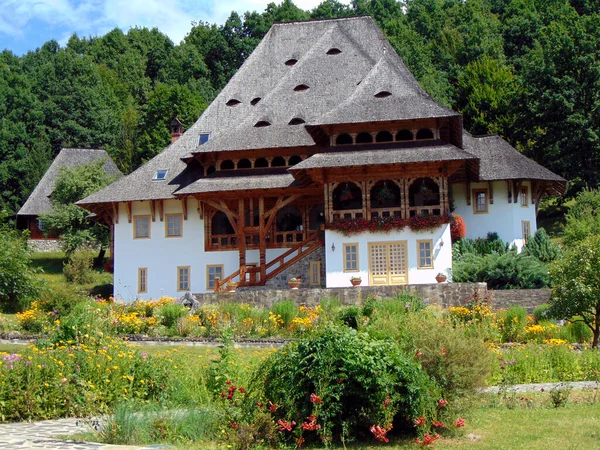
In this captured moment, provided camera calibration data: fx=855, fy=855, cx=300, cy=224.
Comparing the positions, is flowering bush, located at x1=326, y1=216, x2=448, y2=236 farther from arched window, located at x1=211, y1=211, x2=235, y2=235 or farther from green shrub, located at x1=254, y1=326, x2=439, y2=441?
green shrub, located at x1=254, y1=326, x2=439, y2=441

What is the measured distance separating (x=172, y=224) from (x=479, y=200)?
13.5 m

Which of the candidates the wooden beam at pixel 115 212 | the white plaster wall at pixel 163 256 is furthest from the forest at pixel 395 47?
the wooden beam at pixel 115 212

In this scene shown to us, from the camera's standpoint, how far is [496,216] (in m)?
36.4

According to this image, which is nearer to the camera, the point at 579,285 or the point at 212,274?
the point at 579,285

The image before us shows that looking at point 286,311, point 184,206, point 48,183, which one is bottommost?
point 286,311

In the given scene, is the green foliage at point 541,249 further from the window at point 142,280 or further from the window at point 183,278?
the window at point 142,280

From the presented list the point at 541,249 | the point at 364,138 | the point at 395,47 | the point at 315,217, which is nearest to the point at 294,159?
the point at 315,217

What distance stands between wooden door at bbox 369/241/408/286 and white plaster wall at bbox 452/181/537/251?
554 centimetres

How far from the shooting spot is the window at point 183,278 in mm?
37219

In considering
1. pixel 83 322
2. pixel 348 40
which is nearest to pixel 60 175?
pixel 348 40

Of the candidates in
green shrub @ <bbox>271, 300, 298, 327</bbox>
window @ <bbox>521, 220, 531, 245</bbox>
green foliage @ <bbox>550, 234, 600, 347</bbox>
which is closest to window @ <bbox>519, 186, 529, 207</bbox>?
window @ <bbox>521, 220, 531, 245</bbox>

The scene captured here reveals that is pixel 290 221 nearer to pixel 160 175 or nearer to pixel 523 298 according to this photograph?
pixel 160 175

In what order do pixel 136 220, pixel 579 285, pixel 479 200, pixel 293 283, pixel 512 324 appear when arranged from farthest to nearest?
pixel 136 220
pixel 479 200
pixel 293 283
pixel 512 324
pixel 579 285

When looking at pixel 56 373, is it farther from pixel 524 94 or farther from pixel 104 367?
pixel 524 94
